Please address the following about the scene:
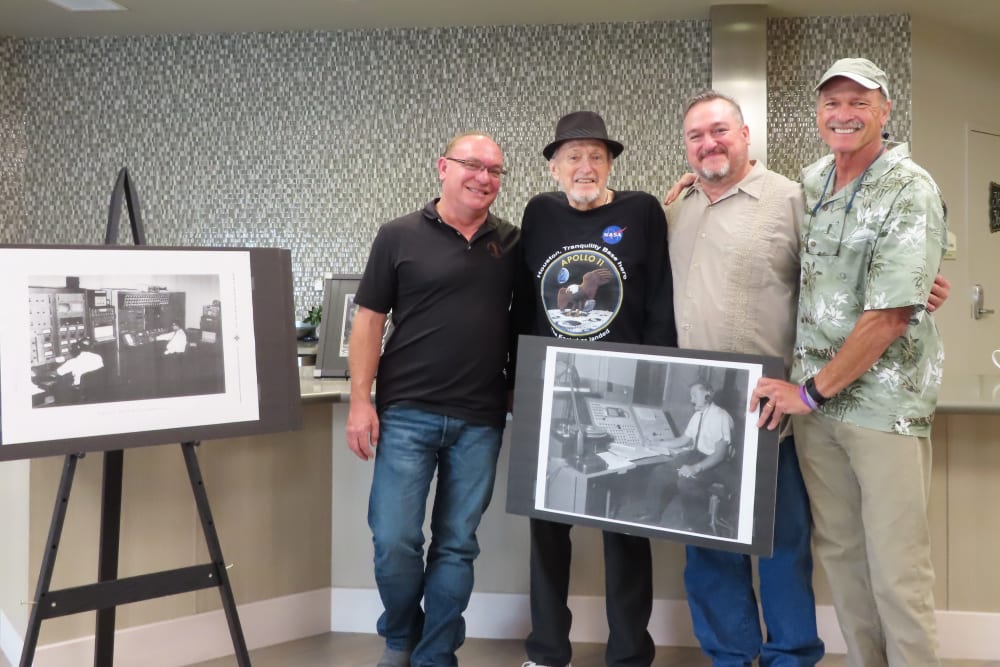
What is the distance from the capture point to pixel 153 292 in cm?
196

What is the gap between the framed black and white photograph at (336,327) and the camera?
3.04m

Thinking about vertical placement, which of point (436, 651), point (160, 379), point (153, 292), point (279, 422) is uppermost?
point (153, 292)

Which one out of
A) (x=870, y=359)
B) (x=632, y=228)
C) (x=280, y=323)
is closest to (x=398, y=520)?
(x=280, y=323)

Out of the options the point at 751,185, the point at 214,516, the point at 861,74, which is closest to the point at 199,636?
the point at 214,516

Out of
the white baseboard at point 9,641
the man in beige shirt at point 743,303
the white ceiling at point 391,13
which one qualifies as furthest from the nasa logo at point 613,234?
the white ceiling at point 391,13

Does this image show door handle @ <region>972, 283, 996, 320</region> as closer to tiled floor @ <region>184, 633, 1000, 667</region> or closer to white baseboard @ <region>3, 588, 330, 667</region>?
tiled floor @ <region>184, 633, 1000, 667</region>

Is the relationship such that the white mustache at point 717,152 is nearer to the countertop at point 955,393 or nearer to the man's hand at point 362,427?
the countertop at point 955,393

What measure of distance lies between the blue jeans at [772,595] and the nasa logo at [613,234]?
651mm

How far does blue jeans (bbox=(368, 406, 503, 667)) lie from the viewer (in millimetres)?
2225

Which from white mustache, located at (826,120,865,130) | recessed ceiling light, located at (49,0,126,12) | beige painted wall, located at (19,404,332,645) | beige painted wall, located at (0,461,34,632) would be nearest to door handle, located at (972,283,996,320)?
white mustache, located at (826,120,865,130)

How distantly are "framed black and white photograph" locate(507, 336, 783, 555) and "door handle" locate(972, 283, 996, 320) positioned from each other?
4.14m

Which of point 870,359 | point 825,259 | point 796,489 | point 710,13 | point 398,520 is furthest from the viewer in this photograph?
point 710,13

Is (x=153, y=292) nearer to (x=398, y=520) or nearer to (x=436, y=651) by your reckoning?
(x=398, y=520)

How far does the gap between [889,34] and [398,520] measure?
431cm
